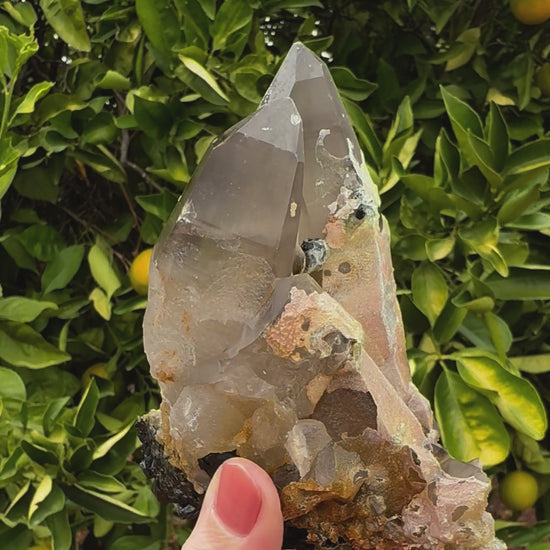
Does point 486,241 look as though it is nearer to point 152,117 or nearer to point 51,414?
point 152,117

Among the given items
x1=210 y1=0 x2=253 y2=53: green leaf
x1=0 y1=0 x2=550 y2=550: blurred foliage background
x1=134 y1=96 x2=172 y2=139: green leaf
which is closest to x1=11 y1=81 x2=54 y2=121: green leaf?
x1=0 y1=0 x2=550 y2=550: blurred foliage background

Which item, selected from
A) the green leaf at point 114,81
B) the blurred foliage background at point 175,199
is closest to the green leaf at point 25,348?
the blurred foliage background at point 175,199

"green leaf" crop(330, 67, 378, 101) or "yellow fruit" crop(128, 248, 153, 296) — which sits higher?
"green leaf" crop(330, 67, 378, 101)

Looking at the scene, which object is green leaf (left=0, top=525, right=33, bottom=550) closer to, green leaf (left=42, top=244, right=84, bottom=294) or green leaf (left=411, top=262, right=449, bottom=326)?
green leaf (left=42, top=244, right=84, bottom=294)

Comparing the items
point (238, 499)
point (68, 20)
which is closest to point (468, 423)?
point (238, 499)

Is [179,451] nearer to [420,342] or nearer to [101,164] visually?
[420,342]

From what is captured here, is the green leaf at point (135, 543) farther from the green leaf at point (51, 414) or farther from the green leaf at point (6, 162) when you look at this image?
the green leaf at point (6, 162)
